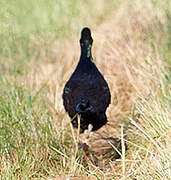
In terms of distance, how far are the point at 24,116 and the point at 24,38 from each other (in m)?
2.68

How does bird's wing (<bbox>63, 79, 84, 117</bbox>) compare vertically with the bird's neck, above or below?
below

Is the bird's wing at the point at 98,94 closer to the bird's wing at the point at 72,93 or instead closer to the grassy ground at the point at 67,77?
the bird's wing at the point at 72,93

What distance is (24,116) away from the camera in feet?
9.16

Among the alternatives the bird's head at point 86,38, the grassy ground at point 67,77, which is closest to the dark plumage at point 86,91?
the bird's head at point 86,38

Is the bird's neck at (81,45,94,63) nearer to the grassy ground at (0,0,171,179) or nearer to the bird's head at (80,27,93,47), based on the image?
the bird's head at (80,27,93,47)

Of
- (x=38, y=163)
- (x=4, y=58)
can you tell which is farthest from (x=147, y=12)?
(x=38, y=163)

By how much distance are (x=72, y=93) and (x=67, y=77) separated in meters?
1.72

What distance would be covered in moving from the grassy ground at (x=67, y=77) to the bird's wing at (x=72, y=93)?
203mm

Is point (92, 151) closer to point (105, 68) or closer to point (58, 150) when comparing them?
point (58, 150)

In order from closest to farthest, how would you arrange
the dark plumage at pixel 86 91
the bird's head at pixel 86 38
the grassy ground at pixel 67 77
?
the grassy ground at pixel 67 77
the dark plumage at pixel 86 91
the bird's head at pixel 86 38

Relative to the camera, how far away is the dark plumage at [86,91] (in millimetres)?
2645

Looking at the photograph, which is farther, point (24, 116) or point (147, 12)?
point (147, 12)

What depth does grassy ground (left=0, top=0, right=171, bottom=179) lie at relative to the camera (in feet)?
8.20

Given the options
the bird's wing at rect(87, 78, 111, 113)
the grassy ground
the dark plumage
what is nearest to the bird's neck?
the dark plumage
